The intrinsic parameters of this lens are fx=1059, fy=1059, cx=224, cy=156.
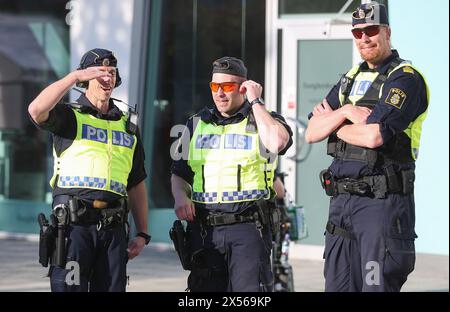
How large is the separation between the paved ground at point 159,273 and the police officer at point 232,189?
153 inches

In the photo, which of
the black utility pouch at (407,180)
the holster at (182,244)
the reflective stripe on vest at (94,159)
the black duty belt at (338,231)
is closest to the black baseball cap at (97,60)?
the reflective stripe on vest at (94,159)

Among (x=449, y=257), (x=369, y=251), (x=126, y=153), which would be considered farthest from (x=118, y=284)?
(x=449, y=257)

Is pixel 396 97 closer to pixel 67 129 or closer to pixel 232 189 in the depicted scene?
pixel 232 189

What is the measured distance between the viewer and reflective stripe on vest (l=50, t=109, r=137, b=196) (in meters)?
6.17

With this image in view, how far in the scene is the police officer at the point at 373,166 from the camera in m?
5.94

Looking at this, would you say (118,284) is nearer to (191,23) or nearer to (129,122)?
(129,122)

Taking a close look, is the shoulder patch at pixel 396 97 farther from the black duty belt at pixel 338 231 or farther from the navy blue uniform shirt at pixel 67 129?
the navy blue uniform shirt at pixel 67 129

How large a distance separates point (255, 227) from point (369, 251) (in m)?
0.76

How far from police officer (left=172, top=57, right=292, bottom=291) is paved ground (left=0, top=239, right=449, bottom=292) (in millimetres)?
3879

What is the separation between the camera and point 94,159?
6.20 meters

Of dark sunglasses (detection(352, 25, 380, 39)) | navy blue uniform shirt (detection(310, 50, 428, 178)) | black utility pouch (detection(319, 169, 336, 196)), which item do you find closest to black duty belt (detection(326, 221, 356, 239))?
black utility pouch (detection(319, 169, 336, 196))

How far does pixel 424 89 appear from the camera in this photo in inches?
241

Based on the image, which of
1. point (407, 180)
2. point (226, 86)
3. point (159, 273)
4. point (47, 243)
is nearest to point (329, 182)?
point (407, 180)

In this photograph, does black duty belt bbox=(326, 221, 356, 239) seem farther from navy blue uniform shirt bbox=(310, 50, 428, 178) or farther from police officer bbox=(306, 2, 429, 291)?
navy blue uniform shirt bbox=(310, 50, 428, 178)
